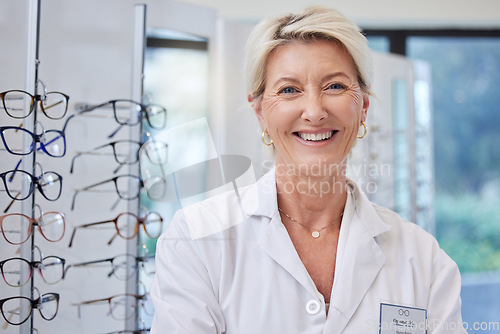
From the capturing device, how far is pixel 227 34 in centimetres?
215

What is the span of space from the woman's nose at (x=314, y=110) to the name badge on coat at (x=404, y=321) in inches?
17.0

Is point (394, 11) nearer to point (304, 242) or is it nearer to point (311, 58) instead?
point (311, 58)

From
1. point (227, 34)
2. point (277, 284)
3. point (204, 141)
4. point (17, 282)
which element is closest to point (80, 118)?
point (204, 141)

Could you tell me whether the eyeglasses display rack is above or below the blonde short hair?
below

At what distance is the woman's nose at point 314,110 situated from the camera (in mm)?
1055

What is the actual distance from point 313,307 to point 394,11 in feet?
8.33

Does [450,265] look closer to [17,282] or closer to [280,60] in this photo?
[280,60]

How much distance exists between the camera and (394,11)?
3.11 m

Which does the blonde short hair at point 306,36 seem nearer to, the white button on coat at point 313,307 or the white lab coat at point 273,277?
the white lab coat at point 273,277

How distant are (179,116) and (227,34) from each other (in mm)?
419

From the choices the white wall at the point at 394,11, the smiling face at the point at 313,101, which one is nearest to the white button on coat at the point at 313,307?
the smiling face at the point at 313,101

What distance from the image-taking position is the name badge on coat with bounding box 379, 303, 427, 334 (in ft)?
3.40

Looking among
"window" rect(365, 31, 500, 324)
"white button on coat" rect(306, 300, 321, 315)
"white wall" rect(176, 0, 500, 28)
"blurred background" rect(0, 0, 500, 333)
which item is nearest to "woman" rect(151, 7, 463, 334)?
"white button on coat" rect(306, 300, 321, 315)

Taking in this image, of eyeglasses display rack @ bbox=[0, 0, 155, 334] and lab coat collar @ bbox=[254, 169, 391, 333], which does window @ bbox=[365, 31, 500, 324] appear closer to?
eyeglasses display rack @ bbox=[0, 0, 155, 334]
